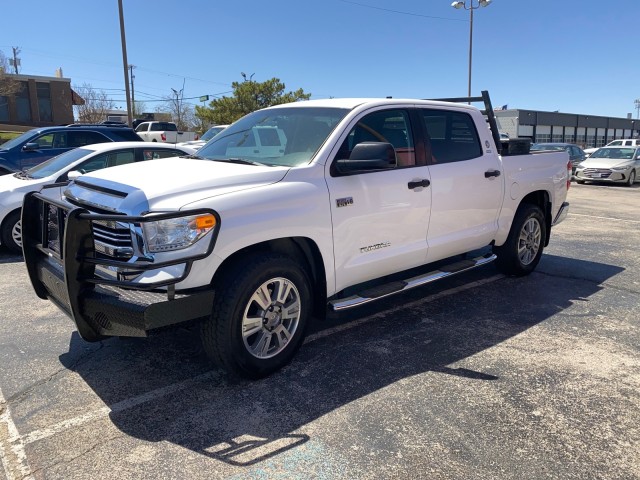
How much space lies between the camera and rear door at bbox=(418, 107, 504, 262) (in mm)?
4809

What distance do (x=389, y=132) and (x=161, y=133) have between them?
23.7 metres

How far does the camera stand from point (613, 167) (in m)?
19.9

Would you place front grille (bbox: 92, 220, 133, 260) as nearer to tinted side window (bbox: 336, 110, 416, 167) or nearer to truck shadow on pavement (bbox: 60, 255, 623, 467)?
truck shadow on pavement (bbox: 60, 255, 623, 467)

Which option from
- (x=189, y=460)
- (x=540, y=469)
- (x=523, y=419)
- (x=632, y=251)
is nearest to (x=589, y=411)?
(x=523, y=419)

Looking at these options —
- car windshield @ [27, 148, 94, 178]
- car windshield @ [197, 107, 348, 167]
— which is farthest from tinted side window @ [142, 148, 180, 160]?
car windshield @ [197, 107, 348, 167]

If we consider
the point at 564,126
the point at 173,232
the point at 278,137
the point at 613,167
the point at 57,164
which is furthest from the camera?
the point at 564,126

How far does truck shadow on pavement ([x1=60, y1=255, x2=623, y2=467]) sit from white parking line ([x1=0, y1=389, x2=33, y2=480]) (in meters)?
0.51

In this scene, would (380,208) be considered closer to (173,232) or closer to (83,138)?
(173,232)

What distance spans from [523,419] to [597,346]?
5.05ft

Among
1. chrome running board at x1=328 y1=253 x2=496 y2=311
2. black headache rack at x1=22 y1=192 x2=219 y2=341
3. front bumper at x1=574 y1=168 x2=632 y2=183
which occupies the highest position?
black headache rack at x1=22 y1=192 x2=219 y2=341

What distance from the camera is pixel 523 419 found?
126 inches

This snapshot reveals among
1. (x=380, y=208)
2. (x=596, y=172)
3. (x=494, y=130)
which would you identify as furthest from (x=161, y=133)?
(x=380, y=208)

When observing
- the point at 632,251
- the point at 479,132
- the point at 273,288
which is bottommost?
the point at 632,251

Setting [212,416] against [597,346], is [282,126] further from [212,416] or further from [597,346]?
[597,346]
